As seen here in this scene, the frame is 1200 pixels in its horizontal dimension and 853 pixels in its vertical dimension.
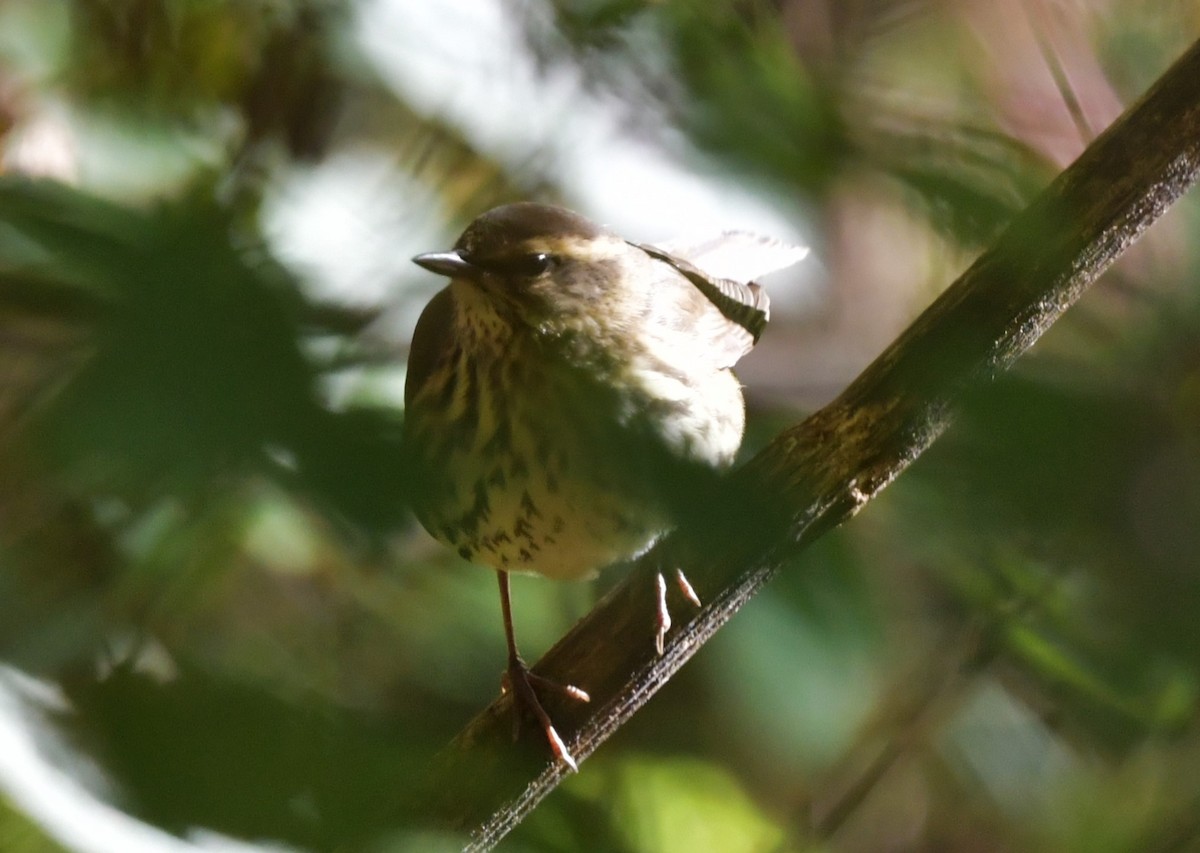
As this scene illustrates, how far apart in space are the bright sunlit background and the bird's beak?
0.10ft

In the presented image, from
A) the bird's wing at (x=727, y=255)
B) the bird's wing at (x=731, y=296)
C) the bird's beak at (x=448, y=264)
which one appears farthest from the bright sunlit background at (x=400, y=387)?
the bird's wing at (x=731, y=296)

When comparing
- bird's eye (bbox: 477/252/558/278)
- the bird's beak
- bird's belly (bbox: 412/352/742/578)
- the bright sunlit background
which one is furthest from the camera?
bird's eye (bbox: 477/252/558/278)

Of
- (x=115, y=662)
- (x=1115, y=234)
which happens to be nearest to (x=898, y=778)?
(x=1115, y=234)

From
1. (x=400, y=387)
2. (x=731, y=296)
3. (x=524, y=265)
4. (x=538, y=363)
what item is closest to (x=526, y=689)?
(x=538, y=363)

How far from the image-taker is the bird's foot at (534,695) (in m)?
1.52

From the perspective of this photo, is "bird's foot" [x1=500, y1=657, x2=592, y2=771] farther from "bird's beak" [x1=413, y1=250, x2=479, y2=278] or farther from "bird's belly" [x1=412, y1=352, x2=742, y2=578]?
→ "bird's beak" [x1=413, y1=250, x2=479, y2=278]

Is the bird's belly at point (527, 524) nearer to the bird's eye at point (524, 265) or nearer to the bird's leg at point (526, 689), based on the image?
the bird's leg at point (526, 689)

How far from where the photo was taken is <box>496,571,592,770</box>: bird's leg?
1.53 m

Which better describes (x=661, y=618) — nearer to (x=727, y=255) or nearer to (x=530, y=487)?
(x=530, y=487)

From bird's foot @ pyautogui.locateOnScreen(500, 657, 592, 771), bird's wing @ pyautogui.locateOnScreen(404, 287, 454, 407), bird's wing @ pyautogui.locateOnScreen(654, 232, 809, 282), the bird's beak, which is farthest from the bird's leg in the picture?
bird's wing @ pyautogui.locateOnScreen(654, 232, 809, 282)

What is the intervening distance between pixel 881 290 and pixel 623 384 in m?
2.13

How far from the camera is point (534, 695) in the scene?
1.57 meters

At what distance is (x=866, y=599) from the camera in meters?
0.74

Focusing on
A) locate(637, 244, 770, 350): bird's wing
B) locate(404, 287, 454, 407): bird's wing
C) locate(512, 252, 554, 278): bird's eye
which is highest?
locate(512, 252, 554, 278): bird's eye
